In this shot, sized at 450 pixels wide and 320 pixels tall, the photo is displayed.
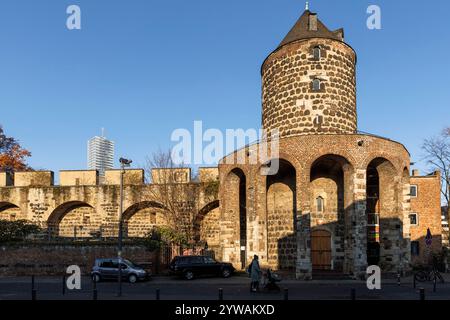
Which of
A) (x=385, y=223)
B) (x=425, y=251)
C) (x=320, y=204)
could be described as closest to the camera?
(x=385, y=223)

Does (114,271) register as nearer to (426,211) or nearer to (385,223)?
(385,223)

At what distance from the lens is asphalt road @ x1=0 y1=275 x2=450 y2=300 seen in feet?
53.1

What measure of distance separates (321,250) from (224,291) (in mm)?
8756

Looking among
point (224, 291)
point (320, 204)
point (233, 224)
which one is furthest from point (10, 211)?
point (320, 204)

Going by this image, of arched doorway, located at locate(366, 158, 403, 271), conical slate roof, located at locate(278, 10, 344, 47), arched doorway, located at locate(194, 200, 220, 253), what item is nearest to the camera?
arched doorway, located at locate(366, 158, 403, 271)

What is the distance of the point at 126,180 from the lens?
3500 cm

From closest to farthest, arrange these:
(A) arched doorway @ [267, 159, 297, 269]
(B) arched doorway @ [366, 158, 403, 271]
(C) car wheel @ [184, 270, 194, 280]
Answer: (C) car wheel @ [184, 270, 194, 280]
(B) arched doorway @ [366, 158, 403, 271]
(A) arched doorway @ [267, 159, 297, 269]

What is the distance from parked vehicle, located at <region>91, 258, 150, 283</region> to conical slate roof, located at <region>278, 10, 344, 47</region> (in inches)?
632

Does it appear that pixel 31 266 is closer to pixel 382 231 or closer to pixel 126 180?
pixel 126 180

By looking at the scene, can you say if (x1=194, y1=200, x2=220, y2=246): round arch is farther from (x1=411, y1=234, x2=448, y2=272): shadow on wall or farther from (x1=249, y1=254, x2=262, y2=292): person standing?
(x1=411, y1=234, x2=448, y2=272): shadow on wall

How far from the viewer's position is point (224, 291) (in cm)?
1795

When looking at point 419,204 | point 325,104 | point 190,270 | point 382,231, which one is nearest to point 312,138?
point 325,104

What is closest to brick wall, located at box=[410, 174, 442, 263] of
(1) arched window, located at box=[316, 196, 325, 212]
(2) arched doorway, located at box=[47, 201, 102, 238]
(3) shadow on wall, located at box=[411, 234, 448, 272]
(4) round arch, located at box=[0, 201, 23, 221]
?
(3) shadow on wall, located at box=[411, 234, 448, 272]
